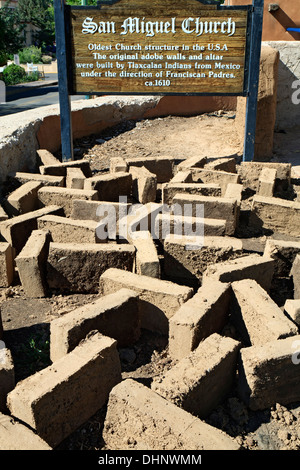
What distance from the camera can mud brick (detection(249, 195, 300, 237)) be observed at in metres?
5.85

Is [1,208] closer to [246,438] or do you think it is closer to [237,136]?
[246,438]

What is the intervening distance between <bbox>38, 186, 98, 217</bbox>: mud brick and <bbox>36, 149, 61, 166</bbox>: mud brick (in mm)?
1407

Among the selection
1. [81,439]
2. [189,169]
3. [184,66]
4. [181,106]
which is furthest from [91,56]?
[81,439]

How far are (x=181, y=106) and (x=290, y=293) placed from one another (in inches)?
304

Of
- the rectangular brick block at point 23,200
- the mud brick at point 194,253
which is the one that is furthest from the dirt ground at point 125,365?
the rectangular brick block at point 23,200

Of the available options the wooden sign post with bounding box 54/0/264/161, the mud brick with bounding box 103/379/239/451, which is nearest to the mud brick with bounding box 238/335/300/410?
the mud brick with bounding box 103/379/239/451

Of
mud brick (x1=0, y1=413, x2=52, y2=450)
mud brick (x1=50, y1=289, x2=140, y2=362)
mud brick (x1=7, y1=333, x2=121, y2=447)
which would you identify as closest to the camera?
mud brick (x1=0, y1=413, x2=52, y2=450)

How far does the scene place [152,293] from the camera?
3.96 m

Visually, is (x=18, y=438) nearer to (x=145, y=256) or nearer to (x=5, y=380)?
(x=5, y=380)

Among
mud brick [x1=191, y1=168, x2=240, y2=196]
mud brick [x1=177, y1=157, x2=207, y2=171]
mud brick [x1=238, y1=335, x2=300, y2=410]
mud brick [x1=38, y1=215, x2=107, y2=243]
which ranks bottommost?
mud brick [x1=238, y1=335, x2=300, y2=410]

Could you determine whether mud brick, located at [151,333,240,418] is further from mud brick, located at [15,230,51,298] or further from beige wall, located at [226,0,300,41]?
beige wall, located at [226,0,300,41]

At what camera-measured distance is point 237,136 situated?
9641 millimetres

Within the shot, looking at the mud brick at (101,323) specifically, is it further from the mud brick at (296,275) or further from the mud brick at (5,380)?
the mud brick at (296,275)

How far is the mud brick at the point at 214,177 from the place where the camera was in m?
6.77
